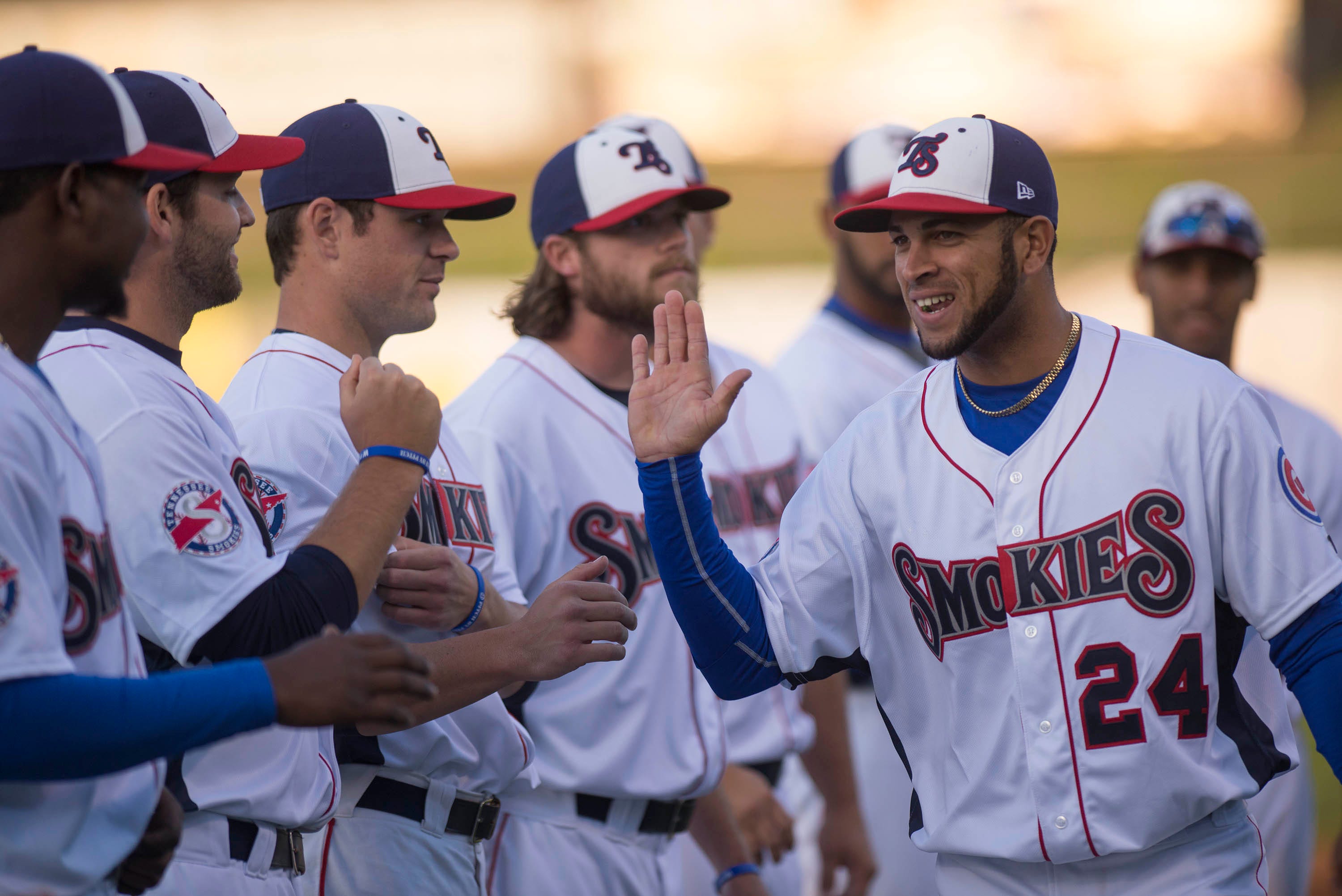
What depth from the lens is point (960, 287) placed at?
272 cm

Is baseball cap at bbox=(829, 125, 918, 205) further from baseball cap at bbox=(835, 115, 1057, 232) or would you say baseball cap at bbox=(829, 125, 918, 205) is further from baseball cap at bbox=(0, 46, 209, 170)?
baseball cap at bbox=(0, 46, 209, 170)

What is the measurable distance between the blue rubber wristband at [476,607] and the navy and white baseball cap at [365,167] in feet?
2.55

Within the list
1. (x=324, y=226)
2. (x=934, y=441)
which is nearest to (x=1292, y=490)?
(x=934, y=441)

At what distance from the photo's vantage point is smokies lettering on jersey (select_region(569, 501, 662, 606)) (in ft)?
11.3

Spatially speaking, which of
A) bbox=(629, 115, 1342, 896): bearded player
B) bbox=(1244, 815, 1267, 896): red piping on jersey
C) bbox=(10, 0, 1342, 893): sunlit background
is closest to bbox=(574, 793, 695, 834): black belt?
bbox=(629, 115, 1342, 896): bearded player

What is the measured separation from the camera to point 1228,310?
4.64 m

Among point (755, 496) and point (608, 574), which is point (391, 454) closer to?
point (608, 574)

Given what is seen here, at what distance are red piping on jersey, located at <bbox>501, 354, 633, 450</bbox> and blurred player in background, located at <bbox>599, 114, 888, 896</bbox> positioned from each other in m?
0.44

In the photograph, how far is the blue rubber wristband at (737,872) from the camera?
12.4 feet

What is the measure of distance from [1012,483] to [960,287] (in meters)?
0.39

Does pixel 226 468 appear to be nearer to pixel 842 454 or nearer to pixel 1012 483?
pixel 842 454

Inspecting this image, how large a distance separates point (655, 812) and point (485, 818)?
2.21ft

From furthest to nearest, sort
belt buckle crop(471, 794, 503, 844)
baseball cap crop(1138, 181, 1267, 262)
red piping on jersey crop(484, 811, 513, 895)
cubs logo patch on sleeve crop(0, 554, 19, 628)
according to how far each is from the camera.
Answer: baseball cap crop(1138, 181, 1267, 262), red piping on jersey crop(484, 811, 513, 895), belt buckle crop(471, 794, 503, 844), cubs logo patch on sleeve crop(0, 554, 19, 628)

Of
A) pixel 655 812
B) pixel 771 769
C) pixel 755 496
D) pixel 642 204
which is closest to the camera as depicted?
pixel 655 812
